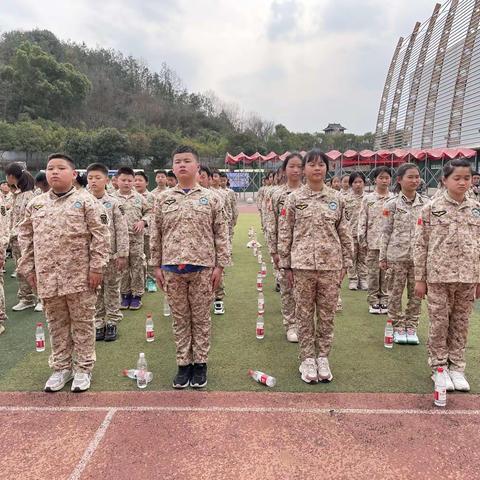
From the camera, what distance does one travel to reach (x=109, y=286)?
18.0 feet

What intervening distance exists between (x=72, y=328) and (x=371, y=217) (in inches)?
185

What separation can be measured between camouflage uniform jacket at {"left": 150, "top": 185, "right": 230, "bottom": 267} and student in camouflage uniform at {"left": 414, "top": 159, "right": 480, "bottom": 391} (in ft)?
6.30

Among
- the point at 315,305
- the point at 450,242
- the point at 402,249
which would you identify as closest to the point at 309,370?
the point at 315,305

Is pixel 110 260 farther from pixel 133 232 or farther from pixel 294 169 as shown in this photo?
pixel 294 169

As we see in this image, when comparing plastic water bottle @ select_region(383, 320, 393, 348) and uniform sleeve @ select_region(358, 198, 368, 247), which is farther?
uniform sleeve @ select_region(358, 198, 368, 247)

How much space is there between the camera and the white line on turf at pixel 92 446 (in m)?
2.88

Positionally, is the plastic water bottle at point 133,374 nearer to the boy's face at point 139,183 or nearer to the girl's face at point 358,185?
the boy's face at point 139,183

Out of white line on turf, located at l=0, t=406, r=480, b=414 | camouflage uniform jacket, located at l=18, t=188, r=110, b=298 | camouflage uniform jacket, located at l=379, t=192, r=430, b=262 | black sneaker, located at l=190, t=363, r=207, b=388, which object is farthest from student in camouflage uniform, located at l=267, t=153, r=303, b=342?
camouflage uniform jacket, located at l=18, t=188, r=110, b=298

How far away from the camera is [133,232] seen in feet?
21.3

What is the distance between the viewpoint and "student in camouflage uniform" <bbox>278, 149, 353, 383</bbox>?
13.0 ft

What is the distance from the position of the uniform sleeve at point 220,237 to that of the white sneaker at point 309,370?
1313 mm

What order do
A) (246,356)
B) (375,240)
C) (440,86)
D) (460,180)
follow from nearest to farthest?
(460,180) < (246,356) < (375,240) < (440,86)

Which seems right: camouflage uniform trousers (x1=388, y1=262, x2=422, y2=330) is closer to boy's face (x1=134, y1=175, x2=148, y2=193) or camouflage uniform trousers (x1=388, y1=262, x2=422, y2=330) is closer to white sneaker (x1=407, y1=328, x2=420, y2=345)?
white sneaker (x1=407, y1=328, x2=420, y2=345)

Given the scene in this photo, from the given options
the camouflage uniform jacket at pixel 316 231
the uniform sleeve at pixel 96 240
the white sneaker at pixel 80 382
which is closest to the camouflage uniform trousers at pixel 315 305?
the camouflage uniform jacket at pixel 316 231
